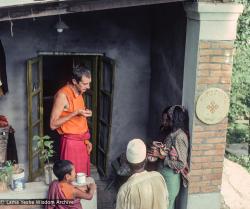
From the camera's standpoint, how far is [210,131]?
19.2 feet

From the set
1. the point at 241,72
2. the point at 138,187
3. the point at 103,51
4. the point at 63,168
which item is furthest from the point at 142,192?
the point at 241,72

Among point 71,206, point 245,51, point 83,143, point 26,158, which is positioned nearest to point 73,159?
point 83,143

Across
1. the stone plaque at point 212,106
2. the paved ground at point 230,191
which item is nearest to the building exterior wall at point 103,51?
Answer: the paved ground at point 230,191

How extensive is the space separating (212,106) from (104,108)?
2649 mm

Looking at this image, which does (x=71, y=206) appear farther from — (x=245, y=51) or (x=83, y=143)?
(x=245, y=51)

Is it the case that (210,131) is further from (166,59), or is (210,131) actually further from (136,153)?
(136,153)

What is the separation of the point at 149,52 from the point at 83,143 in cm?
251

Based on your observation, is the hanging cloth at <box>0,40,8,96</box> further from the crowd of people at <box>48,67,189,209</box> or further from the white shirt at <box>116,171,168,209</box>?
the white shirt at <box>116,171,168,209</box>

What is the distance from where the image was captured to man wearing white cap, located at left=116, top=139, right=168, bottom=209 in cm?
423

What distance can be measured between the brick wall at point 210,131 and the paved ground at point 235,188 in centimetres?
81

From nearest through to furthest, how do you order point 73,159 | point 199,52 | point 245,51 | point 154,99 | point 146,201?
point 146,201
point 199,52
point 73,159
point 154,99
point 245,51

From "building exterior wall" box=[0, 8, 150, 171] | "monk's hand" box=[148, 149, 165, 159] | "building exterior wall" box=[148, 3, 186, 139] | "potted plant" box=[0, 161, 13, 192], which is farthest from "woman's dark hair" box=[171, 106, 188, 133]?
"building exterior wall" box=[0, 8, 150, 171]

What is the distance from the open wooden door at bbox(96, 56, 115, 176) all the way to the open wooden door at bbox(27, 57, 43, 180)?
1.10 m

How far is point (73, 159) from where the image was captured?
616 cm
